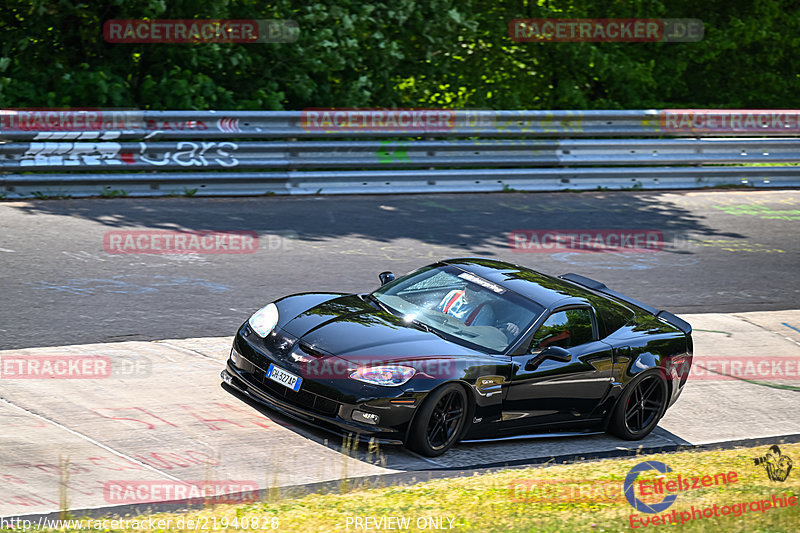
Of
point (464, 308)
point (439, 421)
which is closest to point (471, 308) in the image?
point (464, 308)

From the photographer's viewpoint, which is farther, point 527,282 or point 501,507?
point 527,282

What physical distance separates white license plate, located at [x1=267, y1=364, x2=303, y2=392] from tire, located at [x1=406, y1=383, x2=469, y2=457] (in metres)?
0.86

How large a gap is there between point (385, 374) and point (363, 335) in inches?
18.5

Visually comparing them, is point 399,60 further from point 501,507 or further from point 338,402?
point 501,507

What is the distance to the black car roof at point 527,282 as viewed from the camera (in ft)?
25.7

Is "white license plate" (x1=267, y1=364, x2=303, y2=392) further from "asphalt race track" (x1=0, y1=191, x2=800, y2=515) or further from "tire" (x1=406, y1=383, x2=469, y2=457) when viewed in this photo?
"tire" (x1=406, y1=383, x2=469, y2=457)

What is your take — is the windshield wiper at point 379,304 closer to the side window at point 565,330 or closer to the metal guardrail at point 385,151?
the side window at point 565,330

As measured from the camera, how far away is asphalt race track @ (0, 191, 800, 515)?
6390 millimetres

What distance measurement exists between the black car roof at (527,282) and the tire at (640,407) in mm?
835

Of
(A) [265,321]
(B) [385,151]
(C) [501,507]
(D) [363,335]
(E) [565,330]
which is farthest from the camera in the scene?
(B) [385,151]

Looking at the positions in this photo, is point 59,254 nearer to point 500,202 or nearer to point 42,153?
point 42,153

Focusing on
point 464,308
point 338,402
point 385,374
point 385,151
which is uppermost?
point 385,151

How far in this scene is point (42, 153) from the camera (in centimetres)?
1280

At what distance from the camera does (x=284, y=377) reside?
23.0 feet
